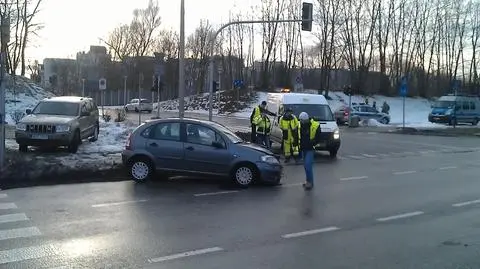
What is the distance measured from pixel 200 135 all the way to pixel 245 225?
430 cm

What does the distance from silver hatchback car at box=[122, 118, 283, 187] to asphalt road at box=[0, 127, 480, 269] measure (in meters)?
0.38

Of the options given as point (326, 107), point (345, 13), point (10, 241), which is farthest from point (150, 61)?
point (10, 241)

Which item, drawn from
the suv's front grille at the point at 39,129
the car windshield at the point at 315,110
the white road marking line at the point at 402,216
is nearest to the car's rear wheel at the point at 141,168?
the suv's front grille at the point at 39,129

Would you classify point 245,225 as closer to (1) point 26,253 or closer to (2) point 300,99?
(1) point 26,253

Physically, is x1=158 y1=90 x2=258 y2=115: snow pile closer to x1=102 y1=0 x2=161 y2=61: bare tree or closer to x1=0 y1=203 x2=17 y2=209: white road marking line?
x1=102 y1=0 x2=161 y2=61: bare tree

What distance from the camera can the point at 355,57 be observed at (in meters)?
66.5

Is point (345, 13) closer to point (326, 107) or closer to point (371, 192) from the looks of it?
point (326, 107)

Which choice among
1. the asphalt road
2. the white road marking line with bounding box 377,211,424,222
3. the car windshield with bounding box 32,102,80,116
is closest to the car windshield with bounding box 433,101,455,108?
the asphalt road

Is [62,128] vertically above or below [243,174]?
above

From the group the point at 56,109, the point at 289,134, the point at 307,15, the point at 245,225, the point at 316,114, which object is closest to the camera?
the point at 245,225

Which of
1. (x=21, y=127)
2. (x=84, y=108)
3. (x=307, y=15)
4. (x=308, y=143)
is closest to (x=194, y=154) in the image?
(x=308, y=143)

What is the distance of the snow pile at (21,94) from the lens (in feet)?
122

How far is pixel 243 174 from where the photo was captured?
39.4 ft

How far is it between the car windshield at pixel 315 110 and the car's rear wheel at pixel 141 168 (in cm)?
884
